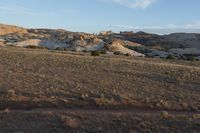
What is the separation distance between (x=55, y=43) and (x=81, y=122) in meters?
88.7

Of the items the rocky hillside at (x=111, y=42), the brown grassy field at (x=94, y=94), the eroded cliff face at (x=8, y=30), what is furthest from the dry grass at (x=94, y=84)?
the eroded cliff face at (x=8, y=30)

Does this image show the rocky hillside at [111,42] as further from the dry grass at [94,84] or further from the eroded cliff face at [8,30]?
the dry grass at [94,84]

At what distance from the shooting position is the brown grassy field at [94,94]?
20.1 metres

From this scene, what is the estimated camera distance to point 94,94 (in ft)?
87.0

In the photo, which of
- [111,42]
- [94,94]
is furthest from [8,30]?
[94,94]

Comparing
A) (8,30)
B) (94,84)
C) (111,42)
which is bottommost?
(8,30)

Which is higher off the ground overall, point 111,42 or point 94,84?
point 94,84

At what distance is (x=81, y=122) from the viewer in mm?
20266

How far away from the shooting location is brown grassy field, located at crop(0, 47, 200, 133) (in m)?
20.1

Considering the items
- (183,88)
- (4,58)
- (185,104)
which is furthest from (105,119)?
(4,58)

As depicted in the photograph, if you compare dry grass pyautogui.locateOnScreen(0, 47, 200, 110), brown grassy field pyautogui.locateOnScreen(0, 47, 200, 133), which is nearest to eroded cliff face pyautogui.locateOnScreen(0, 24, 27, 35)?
dry grass pyautogui.locateOnScreen(0, 47, 200, 110)

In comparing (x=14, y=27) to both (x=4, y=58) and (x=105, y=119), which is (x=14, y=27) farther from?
(x=105, y=119)

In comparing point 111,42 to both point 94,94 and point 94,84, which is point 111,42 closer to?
point 94,84

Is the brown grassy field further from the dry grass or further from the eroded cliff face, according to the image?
the eroded cliff face
